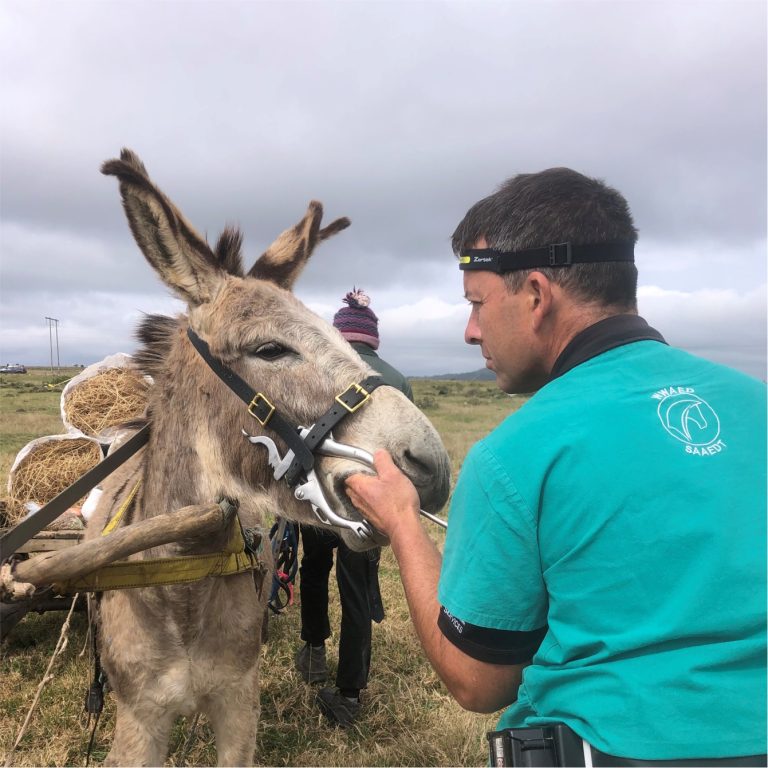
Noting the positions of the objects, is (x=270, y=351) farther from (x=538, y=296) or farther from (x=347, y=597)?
(x=347, y=597)

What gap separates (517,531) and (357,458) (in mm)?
1042

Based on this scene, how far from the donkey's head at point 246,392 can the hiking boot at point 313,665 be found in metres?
3.03

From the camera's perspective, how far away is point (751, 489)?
1363 millimetres

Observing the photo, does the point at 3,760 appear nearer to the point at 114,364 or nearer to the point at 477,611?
the point at 114,364

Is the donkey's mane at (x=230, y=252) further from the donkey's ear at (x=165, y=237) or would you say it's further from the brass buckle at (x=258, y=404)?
the brass buckle at (x=258, y=404)

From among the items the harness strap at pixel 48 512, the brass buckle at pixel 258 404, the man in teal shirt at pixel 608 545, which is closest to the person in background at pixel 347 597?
the brass buckle at pixel 258 404

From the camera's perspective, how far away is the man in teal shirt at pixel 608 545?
131 cm

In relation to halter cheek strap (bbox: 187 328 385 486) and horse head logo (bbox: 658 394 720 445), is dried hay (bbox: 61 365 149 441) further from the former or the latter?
horse head logo (bbox: 658 394 720 445)

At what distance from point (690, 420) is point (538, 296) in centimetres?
56

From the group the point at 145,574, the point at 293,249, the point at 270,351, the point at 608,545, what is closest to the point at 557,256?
the point at 608,545

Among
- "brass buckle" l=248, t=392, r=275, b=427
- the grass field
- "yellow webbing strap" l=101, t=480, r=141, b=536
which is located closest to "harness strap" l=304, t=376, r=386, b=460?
"brass buckle" l=248, t=392, r=275, b=427

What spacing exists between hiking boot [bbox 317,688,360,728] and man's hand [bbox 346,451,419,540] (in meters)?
3.37

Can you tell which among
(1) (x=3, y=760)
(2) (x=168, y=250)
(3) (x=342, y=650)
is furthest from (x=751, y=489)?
(1) (x=3, y=760)

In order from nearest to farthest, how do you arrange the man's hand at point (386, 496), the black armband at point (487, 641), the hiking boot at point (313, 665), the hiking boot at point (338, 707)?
the black armband at point (487, 641) < the man's hand at point (386, 496) < the hiking boot at point (338, 707) < the hiking boot at point (313, 665)
